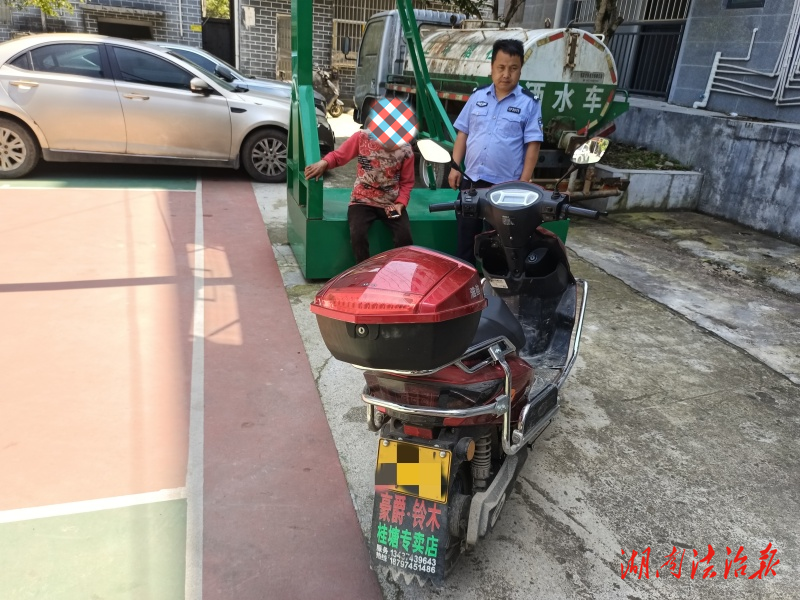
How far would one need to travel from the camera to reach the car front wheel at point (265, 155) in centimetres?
763

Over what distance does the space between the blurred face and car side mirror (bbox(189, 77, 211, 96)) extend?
4.80 metres

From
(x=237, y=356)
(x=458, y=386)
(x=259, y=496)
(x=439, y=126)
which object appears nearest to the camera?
(x=458, y=386)

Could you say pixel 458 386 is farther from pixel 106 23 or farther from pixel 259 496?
pixel 106 23

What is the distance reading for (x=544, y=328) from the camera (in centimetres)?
309

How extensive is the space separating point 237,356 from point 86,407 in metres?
0.87

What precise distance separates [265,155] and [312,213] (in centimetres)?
366

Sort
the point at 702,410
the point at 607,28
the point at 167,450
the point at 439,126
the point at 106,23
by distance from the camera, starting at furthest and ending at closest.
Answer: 1. the point at 106,23
2. the point at 607,28
3. the point at 439,126
4. the point at 702,410
5. the point at 167,450

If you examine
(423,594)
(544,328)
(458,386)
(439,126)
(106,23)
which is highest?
(106,23)

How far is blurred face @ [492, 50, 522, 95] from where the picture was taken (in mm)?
3422

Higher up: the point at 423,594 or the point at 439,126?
the point at 439,126

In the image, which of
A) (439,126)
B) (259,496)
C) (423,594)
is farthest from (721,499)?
(439,126)

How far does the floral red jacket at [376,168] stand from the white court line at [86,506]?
2385mm

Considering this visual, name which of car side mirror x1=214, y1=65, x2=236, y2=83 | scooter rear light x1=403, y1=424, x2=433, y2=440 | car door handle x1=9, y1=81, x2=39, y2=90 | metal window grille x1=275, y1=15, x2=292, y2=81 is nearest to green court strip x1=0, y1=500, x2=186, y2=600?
scooter rear light x1=403, y1=424, x2=433, y2=440

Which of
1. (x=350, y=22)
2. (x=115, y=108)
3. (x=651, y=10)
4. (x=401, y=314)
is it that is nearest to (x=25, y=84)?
(x=115, y=108)
